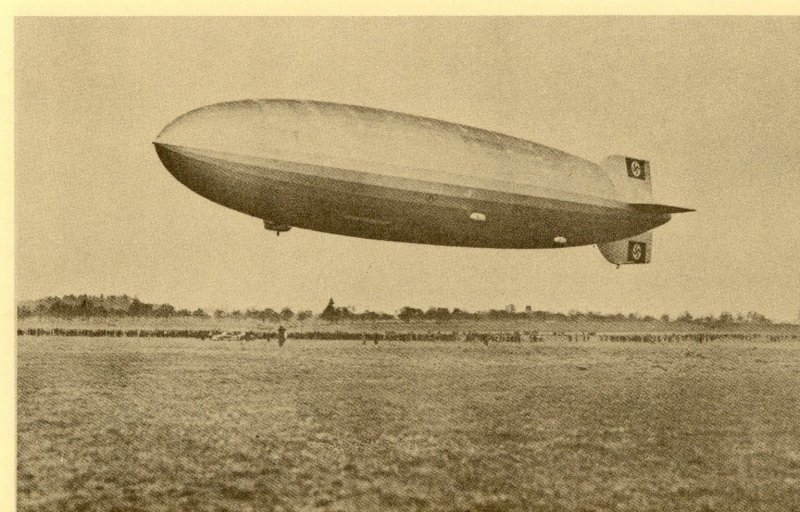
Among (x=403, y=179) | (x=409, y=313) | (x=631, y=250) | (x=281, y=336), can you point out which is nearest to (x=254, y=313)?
(x=281, y=336)

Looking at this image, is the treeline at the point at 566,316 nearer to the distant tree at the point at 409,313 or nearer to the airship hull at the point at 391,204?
the distant tree at the point at 409,313

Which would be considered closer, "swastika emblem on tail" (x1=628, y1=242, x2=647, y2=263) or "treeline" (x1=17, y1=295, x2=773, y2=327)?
"treeline" (x1=17, y1=295, x2=773, y2=327)

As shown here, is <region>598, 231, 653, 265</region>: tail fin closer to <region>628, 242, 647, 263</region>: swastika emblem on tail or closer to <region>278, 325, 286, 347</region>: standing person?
<region>628, 242, 647, 263</region>: swastika emblem on tail

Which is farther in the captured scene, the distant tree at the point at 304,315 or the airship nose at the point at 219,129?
the distant tree at the point at 304,315

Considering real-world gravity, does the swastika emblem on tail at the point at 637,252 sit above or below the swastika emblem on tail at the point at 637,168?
below

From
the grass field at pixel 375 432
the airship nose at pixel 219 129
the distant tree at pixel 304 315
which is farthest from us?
the distant tree at pixel 304 315

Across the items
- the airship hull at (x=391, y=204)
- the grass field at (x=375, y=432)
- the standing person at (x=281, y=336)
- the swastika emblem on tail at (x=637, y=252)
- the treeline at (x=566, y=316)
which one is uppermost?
the airship hull at (x=391, y=204)

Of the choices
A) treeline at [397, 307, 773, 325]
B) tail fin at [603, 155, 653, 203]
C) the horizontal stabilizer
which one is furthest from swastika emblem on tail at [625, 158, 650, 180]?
treeline at [397, 307, 773, 325]

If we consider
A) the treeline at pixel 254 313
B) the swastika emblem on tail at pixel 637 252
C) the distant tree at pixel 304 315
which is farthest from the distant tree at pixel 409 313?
the swastika emblem on tail at pixel 637 252
